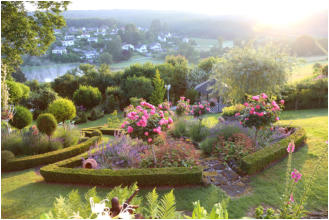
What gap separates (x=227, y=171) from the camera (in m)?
4.79

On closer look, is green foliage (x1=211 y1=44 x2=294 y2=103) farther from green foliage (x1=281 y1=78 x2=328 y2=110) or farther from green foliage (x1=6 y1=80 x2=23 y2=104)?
green foliage (x1=6 y1=80 x2=23 y2=104)

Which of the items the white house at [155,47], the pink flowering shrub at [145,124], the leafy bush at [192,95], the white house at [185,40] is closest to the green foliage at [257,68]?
the white house at [185,40]

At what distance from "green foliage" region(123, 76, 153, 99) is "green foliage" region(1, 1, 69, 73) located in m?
6.32

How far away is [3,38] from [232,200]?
533 centimetres

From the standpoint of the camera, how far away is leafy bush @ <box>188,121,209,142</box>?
6.62m

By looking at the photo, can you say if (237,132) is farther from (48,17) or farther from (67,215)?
(67,215)

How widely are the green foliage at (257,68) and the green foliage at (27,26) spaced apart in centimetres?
520

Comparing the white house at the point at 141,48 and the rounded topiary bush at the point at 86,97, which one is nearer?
the white house at the point at 141,48

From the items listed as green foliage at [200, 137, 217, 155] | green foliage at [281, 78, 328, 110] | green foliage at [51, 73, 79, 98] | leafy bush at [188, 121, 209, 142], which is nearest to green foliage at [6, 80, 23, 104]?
green foliage at [51, 73, 79, 98]

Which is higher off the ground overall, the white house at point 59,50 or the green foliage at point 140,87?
the white house at point 59,50

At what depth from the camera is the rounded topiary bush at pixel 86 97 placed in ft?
39.5

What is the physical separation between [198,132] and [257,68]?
308 centimetres

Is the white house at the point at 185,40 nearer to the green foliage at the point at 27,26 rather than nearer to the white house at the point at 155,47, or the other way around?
the white house at the point at 155,47

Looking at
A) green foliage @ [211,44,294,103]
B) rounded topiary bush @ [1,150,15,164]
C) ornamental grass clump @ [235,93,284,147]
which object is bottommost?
rounded topiary bush @ [1,150,15,164]
